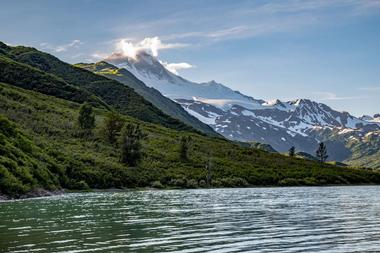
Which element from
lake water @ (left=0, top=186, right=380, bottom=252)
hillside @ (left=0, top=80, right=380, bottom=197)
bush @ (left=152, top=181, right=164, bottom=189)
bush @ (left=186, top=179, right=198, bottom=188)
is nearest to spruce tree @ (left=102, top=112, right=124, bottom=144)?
hillside @ (left=0, top=80, right=380, bottom=197)

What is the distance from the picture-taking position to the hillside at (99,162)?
88688 mm

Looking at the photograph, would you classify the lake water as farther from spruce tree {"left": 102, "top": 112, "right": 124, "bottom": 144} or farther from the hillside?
spruce tree {"left": 102, "top": 112, "right": 124, "bottom": 144}

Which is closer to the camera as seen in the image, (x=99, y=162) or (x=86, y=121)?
(x=99, y=162)

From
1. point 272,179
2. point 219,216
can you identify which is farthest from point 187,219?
point 272,179

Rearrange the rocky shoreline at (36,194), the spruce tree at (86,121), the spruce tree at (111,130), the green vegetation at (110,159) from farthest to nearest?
the spruce tree at (86,121)
the spruce tree at (111,130)
the green vegetation at (110,159)
the rocky shoreline at (36,194)

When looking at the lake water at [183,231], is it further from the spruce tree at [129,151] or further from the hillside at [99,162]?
the spruce tree at [129,151]

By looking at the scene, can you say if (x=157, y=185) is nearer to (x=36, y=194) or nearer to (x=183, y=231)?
(x=36, y=194)

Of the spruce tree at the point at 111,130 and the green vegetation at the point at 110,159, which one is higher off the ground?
the spruce tree at the point at 111,130

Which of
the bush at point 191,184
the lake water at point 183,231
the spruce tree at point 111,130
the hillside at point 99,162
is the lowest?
the bush at point 191,184

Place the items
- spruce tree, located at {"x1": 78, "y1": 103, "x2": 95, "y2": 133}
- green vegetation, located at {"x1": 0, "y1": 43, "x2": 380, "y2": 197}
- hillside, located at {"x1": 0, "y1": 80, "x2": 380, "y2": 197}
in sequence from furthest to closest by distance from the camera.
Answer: spruce tree, located at {"x1": 78, "y1": 103, "x2": 95, "y2": 133}
green vegetation, located at {"x1": 0, "y1": 43, "x2": 380, "y2": 197}
hillside, located at {"x1": 0, "y1": 80, "x2": 380, "y2": 197}

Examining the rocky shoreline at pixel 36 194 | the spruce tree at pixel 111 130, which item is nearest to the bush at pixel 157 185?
the rocky shoreline at pixel 36 194

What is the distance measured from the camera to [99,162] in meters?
122

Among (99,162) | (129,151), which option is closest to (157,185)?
(99,162)

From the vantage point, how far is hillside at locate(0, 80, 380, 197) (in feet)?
291
